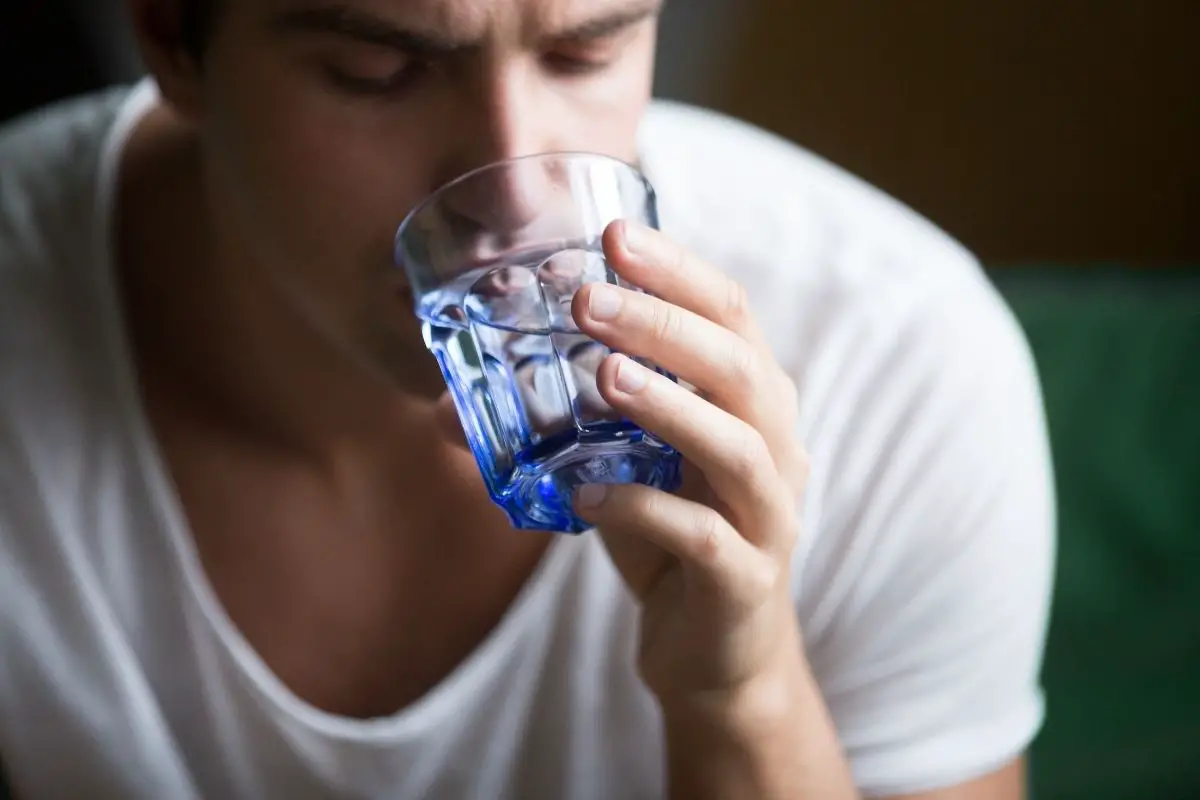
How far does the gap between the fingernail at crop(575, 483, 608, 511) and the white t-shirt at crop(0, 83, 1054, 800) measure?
0.79 ft

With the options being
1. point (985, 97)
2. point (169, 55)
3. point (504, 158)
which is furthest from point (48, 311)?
point (985, 97)

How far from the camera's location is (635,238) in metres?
0.60

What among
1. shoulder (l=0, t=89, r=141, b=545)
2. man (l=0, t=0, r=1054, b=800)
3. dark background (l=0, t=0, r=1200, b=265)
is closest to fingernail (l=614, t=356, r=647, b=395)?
man (l=0, t=0, r=1054, b=800)

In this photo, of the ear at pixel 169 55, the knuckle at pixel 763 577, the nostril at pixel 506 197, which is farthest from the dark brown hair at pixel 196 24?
the knuckle at pixel 763 577

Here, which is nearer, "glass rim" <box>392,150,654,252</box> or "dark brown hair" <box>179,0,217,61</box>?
"glass rim" <box>392,150,654,252</box>

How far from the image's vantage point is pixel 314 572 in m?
0.93

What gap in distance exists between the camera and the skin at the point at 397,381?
63 cm

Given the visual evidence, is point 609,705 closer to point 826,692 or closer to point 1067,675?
point 826,692

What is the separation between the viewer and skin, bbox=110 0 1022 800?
0.63 metres

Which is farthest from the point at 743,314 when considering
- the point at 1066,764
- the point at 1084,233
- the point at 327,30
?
the point at 1084,233

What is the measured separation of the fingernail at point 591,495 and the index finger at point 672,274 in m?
Answer: 0.11

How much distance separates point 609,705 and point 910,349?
0.36 m

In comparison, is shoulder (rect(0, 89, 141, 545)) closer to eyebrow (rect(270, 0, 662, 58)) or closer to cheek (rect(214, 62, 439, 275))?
cheek (rect(214, 62, 439, 275))

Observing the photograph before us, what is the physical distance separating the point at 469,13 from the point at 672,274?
0.56 ft
